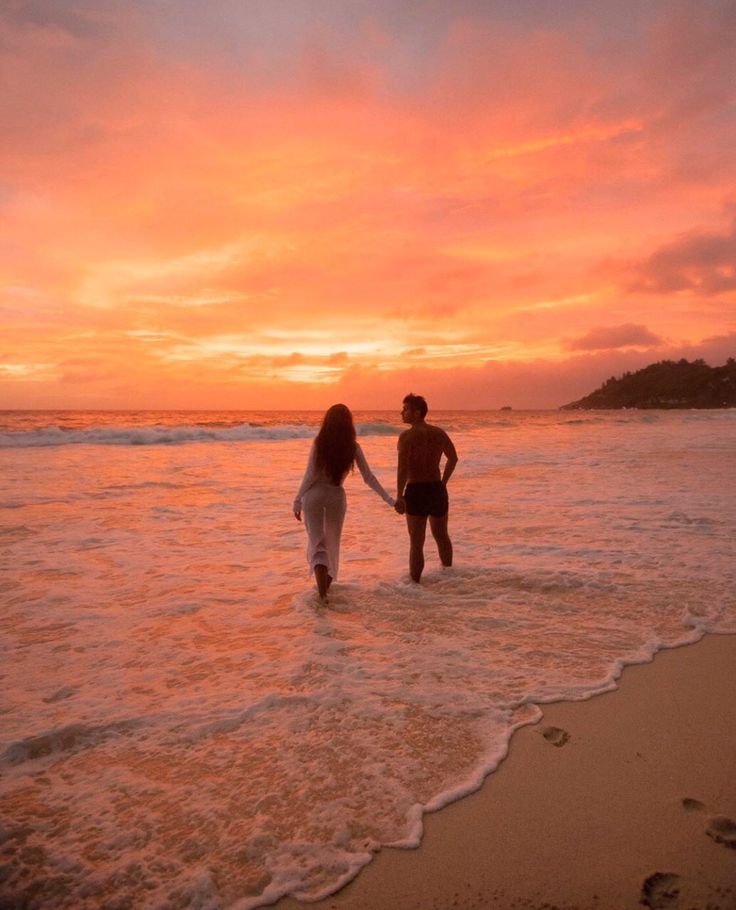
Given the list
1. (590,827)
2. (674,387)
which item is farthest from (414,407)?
(674,387)

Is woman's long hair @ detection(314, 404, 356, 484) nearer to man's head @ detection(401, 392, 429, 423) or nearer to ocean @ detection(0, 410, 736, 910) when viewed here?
man's head @ detection(401, 392, 429, 423)

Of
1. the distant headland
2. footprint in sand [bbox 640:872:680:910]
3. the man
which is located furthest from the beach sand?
the distant headland

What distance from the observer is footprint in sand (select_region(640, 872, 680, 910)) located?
214cm

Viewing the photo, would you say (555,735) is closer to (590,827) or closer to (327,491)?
(590,827)

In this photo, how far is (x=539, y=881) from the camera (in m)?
2.29

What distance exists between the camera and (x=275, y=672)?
4.22m

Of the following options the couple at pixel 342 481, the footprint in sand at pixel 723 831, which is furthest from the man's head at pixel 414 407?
the footprint in sand at pixel 723 831

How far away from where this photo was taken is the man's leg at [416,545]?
6.43m

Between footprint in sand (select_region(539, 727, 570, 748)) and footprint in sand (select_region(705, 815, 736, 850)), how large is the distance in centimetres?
84

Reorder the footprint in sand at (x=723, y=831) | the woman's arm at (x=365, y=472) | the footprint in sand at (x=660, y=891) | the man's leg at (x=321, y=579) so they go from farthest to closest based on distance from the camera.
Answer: the woman's arm at (x=365, y=472), the man's leg at (x=321, y=579), the footprint in sand at (x=723, y=831), the footprint in sand at (x=660, y=891)

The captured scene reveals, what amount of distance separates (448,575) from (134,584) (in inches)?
143

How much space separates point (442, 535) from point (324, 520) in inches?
61.8

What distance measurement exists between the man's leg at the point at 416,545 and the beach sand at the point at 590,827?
2.92 meters

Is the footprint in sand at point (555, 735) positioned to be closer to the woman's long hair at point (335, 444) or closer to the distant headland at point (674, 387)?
the woman's long hair at point (335, 444)
